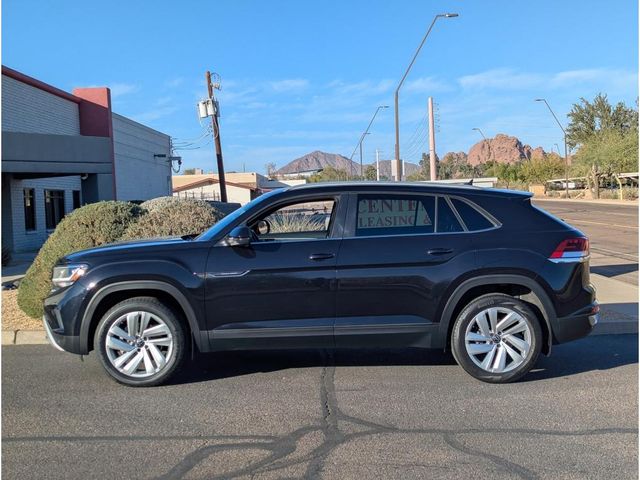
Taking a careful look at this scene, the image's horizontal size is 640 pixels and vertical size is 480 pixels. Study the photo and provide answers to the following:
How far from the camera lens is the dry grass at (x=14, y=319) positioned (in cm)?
777

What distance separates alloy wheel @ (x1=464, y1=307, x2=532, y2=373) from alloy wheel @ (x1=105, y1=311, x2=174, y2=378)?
2.73 m

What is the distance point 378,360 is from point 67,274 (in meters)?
3.18

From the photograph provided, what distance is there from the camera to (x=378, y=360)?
6305 millimetres

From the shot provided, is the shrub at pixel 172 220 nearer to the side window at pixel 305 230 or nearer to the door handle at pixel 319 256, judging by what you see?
the side window at pixel 305 230

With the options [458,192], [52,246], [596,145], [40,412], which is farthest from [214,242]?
[596,145]

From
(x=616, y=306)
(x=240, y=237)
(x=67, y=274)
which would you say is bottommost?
(x=616, y=306)

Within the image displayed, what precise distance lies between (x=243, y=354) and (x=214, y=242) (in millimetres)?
1696

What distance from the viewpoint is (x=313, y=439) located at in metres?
4.27

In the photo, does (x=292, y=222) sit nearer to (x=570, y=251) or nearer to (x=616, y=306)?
(x=570, y=251)

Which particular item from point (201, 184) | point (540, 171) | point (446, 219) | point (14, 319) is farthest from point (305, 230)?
point (540, 171)

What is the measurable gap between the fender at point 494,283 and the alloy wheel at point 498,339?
205mm

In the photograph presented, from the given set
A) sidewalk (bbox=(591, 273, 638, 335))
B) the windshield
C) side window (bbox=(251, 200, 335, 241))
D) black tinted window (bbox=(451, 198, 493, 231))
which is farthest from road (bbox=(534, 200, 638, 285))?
the windshield

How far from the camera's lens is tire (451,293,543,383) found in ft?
17.8

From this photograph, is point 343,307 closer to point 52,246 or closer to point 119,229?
point 119,229
